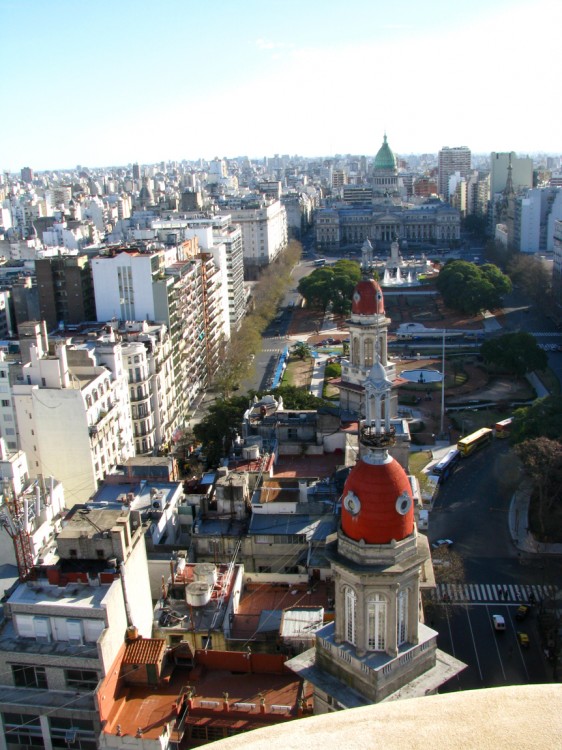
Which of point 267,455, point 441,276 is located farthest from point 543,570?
point 441,276

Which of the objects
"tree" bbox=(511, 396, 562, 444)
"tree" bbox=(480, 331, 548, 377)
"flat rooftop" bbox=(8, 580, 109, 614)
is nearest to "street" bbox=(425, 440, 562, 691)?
"tree" bbox=(511, 396, 562, 444)

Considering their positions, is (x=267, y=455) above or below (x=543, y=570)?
above

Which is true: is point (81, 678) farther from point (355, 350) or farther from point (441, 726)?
point (355, 350)

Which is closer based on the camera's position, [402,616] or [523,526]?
[402,616]

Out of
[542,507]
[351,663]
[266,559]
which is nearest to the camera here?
[351,663]

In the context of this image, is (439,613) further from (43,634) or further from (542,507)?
(43,634)

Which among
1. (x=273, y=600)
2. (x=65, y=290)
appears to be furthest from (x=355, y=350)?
(x=65, y=290)

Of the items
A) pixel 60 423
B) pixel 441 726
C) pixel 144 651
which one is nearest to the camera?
pixel 441 726

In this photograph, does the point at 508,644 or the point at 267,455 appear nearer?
the point at 508,644
